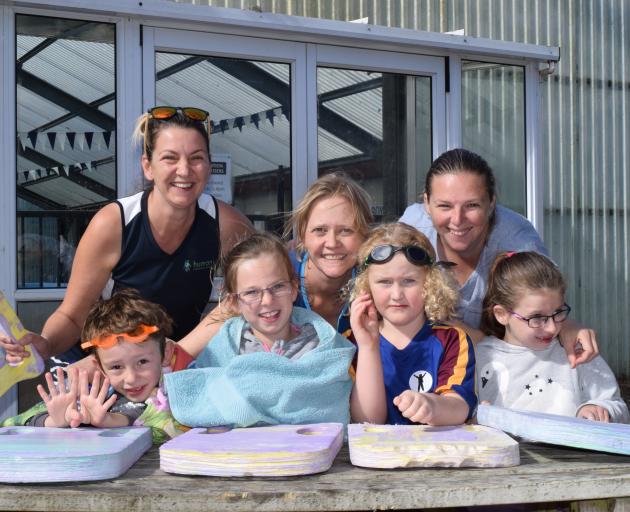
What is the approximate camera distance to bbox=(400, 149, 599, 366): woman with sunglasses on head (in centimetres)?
288

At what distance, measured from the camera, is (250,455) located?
1.59 metres

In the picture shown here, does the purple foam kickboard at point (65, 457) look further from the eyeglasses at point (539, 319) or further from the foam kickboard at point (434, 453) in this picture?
the eyeglasses at point (539, 319)

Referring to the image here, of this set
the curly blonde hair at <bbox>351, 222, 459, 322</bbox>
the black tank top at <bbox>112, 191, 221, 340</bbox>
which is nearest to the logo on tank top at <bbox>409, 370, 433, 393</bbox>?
the curly blonde hair at <bbox>351, 222, 459, 322</bbox>

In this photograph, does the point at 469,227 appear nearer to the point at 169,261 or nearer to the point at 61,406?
the point at 169,261

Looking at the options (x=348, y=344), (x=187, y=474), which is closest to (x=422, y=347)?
(x=348, y=344)

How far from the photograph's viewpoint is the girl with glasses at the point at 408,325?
225 centimetres

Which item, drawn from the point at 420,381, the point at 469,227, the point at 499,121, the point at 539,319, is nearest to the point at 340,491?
the point at 420,381

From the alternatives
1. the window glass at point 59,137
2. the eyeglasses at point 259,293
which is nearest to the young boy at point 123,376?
the eyeglasses at point 259,293

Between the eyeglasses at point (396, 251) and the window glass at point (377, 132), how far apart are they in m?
2.57

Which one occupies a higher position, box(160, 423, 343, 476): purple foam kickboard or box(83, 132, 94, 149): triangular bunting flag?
→ box(83, 132, 94, 149): triangular bunting flag

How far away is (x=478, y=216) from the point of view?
2893 millimetres

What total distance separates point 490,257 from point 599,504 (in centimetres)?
148

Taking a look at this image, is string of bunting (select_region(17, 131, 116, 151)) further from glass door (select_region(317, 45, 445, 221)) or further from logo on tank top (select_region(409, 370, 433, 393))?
logo on tank top (select_region(409, 370, 433, 393))

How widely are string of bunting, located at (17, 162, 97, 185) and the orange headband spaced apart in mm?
2061
